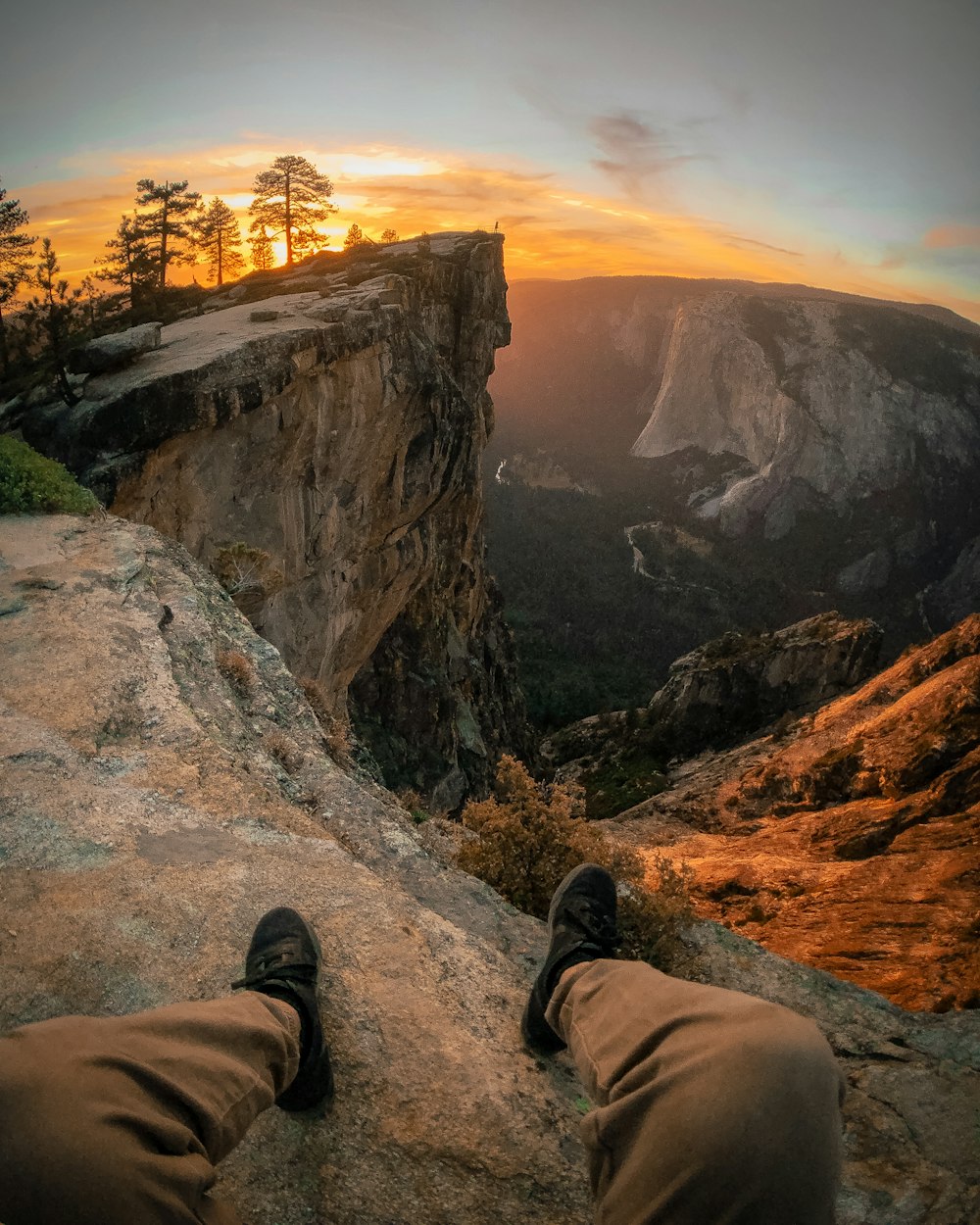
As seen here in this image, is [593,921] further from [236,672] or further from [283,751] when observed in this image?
[236,672]

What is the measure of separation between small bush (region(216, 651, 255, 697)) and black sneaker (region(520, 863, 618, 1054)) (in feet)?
11.1

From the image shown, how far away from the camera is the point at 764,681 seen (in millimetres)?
35656

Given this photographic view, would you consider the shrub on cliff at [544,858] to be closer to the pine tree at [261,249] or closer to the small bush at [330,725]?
the small bush at [330,725]

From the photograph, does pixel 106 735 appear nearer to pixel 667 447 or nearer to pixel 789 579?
pixel 789 579

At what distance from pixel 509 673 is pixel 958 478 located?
3090 inches

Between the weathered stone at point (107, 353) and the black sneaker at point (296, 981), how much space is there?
14.9 m

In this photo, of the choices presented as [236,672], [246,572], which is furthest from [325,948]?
[246,572]

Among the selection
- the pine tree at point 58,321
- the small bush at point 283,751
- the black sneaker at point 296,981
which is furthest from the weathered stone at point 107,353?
the black sneaker at point 296,981

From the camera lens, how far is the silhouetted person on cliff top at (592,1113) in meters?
1.69

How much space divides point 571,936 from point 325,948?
4.04 feet

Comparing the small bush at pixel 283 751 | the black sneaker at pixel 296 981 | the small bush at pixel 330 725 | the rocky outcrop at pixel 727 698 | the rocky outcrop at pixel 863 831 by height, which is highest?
the black sneaker at pixel 296 981

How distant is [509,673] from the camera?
43.0 m

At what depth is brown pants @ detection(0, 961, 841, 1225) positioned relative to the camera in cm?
168

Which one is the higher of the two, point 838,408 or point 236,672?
point 838,408
